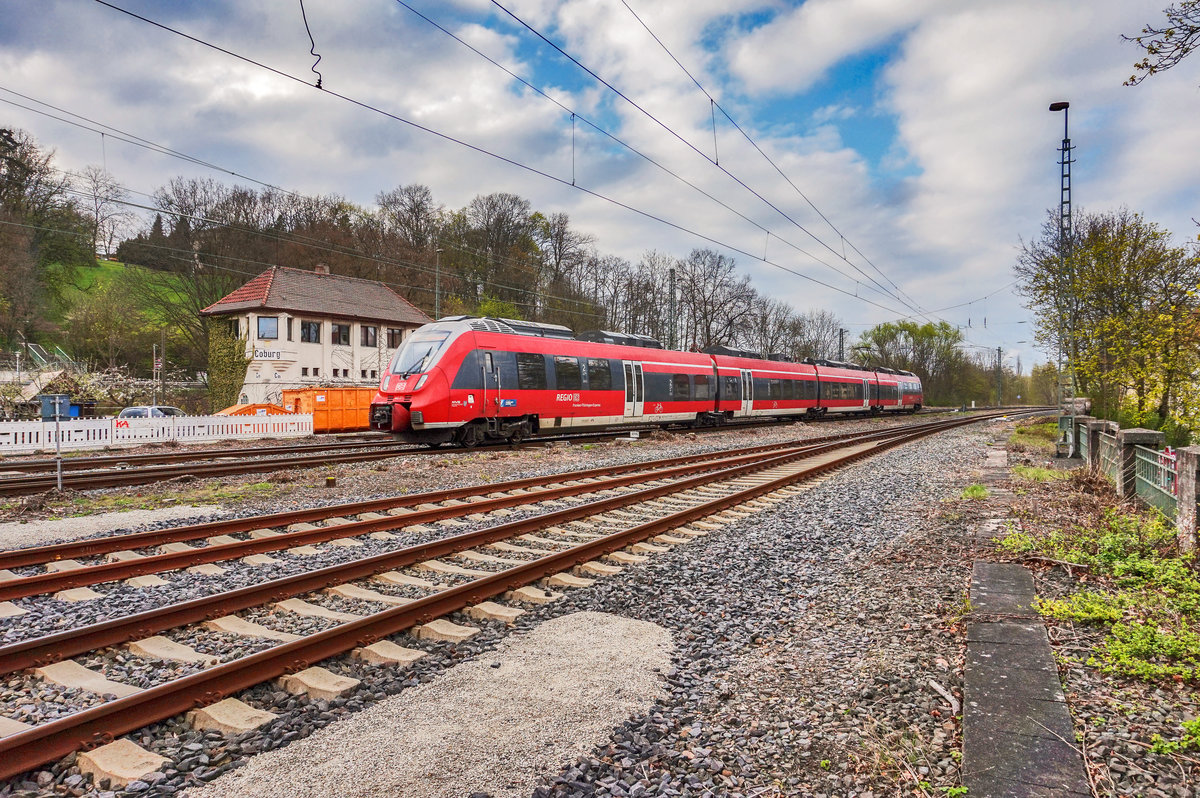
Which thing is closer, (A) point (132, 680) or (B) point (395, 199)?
(A) point (132, 680)

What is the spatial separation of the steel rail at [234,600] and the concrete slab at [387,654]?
143 cm

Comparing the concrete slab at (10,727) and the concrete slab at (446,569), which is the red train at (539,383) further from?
the concrete slab at (10,727)

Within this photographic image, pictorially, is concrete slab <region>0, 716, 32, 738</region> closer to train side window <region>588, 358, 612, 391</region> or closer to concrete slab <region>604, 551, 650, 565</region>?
concrete slab <region>604, 551, 650, 565</region>

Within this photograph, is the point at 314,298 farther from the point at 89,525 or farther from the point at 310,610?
the point at 310,610

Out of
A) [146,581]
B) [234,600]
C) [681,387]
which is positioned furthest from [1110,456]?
[681,387]

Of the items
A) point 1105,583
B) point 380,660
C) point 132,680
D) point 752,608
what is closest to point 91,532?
point 132,680

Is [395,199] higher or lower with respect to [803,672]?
higher

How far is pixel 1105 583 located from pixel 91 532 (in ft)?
34.7

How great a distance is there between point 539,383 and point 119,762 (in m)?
15.2

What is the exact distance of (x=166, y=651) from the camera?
14.1 feet

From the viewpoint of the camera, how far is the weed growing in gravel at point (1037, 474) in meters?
12.5

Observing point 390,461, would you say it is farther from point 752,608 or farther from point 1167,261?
point 1167,261

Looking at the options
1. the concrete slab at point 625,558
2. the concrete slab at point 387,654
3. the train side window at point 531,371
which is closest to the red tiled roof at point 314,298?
the train side window at point 531,371

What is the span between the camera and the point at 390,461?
48.4 ft
